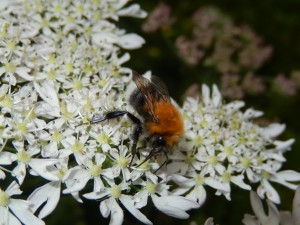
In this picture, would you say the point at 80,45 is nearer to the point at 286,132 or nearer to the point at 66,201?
the point at 66,201

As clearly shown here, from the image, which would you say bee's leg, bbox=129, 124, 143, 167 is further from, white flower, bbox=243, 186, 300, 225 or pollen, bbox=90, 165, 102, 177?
white flower, bbox=243, 186, 300, 225

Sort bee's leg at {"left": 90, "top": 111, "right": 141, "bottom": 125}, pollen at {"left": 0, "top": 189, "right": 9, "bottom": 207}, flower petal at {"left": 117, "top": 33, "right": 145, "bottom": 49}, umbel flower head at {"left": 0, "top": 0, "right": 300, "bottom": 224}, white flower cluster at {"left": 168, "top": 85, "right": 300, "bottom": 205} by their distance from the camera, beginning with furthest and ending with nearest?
flower petal at {"left": 117, "top": 33, "right": 145, "bottom": 49}
white flower cluster at {"left": 168, "top": 85, "right": 300, "bottom": 205}
bee's leg at {"left": 90, "top": 111, "right": 141, "bottom": 125}
umbel flower head at {"left": 0, "top": 0, "right": 300, "bottom": 224}
pollen at {"left": 0, "top": 189, "right": 9, "bottom": 207}

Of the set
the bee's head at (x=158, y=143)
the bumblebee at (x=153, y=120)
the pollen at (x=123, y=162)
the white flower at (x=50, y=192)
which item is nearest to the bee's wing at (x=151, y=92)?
the bumblebee at (x=153, y=120)

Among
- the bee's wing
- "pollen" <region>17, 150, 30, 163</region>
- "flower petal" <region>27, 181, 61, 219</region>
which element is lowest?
"flower petal" <region>27, 181, 61, 219</region>

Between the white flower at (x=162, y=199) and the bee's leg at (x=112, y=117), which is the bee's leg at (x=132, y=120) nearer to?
the bee's leg at (x=112, y=117)

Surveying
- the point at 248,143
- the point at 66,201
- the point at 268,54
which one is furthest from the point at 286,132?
the point at 66,201

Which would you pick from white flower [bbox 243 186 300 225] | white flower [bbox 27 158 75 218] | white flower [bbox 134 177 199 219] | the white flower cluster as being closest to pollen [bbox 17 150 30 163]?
white flower [bbox 27 158 75 218]

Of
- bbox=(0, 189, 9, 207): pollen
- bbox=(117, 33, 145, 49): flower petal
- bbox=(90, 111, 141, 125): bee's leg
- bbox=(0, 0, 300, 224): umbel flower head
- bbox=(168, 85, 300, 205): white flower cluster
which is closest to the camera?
bbox=(0, 189, 9, 207): pollen
